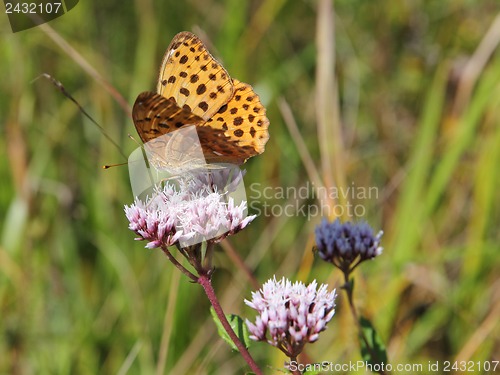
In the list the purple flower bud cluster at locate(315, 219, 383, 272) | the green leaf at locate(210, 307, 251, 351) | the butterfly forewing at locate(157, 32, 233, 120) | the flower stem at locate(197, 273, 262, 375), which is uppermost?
the butterfly forewing at locate(157, 32, 233, 120)

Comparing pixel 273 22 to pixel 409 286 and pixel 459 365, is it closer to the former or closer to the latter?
pixel 409 286

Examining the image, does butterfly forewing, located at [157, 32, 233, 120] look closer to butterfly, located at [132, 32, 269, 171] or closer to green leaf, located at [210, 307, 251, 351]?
butterfly, located at [132, 32, 269, 171]

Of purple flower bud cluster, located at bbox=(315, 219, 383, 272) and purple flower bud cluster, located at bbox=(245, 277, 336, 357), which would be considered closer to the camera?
purple flower bud cluster, located at bbox=(245, 277, 336, 357)

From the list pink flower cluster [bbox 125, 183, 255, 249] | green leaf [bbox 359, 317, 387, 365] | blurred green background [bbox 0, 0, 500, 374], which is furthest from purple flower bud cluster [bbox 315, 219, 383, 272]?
blurred green background [bbox 0, 0, 500, 374]

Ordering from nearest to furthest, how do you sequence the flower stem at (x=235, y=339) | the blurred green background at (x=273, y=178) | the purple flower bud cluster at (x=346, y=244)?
1. the flower stem at (x=235, y=339)
2. the purple flower bud cluster at (x=346, y=244)
3. the blurred green background at (x=273, y=178)

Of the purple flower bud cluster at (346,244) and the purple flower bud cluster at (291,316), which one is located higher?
the purple flower bud cluster at (346,244)

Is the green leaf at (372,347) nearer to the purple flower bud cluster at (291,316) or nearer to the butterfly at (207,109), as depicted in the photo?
the purple flower bud cluster at (291,316)

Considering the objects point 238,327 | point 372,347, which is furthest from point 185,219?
point 372,347

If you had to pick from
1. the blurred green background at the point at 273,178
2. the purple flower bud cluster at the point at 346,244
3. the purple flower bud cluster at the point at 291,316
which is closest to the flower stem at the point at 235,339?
the purple flower bud cluster at the point at 291,316
